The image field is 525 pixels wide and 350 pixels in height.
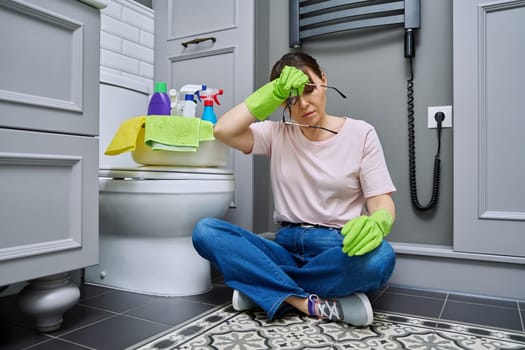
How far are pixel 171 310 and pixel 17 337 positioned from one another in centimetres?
39

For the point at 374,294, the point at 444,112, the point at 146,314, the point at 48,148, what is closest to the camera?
the point at 48,148

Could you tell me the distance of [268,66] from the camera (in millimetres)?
1946

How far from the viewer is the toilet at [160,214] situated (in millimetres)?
1331

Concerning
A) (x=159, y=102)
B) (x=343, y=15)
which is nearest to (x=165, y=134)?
(x=159, y=102)

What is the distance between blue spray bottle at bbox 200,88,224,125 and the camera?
5.33ft

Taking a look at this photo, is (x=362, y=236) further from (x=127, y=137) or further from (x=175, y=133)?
(x=127, y=137)

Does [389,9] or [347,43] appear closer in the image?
[389,9]

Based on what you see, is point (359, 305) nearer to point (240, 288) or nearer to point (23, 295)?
point (240, 288)

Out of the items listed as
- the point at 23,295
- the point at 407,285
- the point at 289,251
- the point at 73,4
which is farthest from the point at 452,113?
the point at 23,295

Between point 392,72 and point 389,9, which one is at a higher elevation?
point 389,9

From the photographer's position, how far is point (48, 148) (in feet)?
3.19

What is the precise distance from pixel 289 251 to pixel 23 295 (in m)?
0.72

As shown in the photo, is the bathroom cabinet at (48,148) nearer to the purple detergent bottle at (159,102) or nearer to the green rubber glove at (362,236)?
the purple detergent bottle at (159,102)

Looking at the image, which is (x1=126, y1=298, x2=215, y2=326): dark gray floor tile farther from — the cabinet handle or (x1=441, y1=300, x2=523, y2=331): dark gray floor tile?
the cabinet handle
